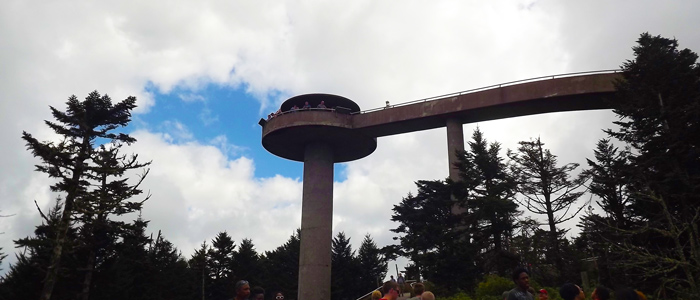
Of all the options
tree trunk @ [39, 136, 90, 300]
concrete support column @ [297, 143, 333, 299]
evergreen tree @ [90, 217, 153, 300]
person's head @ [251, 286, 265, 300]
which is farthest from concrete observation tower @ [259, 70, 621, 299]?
person's head @ [251, 286, 265, 300]

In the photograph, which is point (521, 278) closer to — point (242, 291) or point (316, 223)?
point (242, 291)

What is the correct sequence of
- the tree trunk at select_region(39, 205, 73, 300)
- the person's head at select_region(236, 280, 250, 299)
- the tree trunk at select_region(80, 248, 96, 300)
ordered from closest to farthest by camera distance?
the person's head at select_region(236, 280, 250, 299)
the tree trunk at select_region(39, 205, 73, 300)
the tree trunk at select_region(80, 248, 96, 300)

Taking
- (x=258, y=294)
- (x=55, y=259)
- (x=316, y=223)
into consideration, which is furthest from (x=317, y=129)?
(x=258, y=294)

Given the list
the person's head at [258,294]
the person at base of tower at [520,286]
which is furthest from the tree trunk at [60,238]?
the person at base of tower at [520,286]

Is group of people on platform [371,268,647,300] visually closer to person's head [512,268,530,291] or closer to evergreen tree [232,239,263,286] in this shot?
person's head [512,268,530,291]

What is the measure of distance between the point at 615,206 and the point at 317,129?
18.3 meters

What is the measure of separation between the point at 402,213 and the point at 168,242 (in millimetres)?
21496

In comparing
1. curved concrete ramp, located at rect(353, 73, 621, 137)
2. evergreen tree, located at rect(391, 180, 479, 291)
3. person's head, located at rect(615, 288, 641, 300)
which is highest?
curved concrete ramp, located at rect(353, 73, 621, 137)

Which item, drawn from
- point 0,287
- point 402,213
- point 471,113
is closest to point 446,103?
point 471,113

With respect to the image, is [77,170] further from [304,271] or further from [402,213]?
[402,213]

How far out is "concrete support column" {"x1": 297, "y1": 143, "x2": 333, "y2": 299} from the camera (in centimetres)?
3055

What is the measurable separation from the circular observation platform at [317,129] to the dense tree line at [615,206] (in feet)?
22.0

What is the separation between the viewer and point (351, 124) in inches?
1273

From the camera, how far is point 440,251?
856 inches
